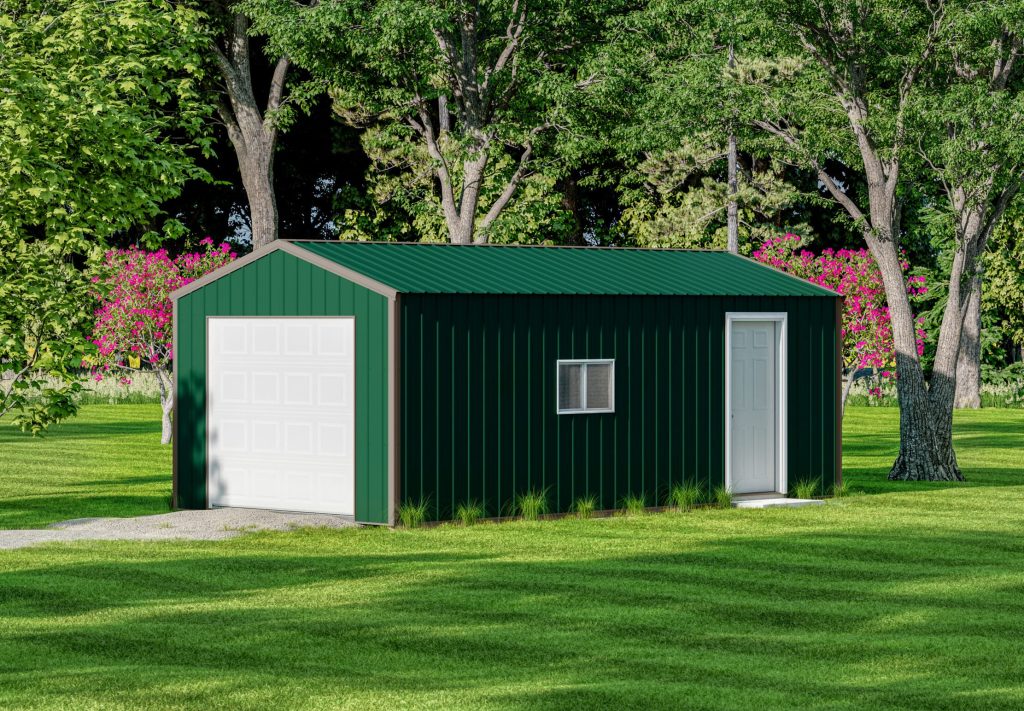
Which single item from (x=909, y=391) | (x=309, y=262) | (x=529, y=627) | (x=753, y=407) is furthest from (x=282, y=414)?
(x=909, y=391)

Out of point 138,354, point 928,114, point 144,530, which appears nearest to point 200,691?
point 144,530

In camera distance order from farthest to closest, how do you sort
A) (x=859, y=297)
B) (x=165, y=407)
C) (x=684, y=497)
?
(x=859, y=297) < (x=165, y=407) < (x=684, y=497)

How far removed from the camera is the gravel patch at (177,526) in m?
16.9

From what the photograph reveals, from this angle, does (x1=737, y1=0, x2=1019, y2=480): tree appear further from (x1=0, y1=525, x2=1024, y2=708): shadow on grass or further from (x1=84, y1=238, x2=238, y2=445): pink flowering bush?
(x1=84, y1=238, x2=238, y2=445): pink flowering bush

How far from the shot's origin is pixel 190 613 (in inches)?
488

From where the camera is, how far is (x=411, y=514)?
17781 mm

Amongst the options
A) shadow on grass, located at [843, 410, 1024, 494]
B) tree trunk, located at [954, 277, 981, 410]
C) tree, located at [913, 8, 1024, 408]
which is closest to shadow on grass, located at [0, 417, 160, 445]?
shadow on grass, located at [843, 410, 1024, 494]

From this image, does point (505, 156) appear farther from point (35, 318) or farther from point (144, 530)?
point (144, 530)

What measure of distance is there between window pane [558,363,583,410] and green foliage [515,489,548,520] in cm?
102

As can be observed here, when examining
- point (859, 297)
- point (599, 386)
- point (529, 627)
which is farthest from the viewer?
point (859, 297)

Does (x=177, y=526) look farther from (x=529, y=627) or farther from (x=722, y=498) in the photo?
(x=529, y=627)

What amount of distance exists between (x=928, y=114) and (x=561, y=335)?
7.37 m

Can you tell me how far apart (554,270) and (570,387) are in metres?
1.60

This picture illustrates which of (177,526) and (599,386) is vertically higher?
(599,386)
